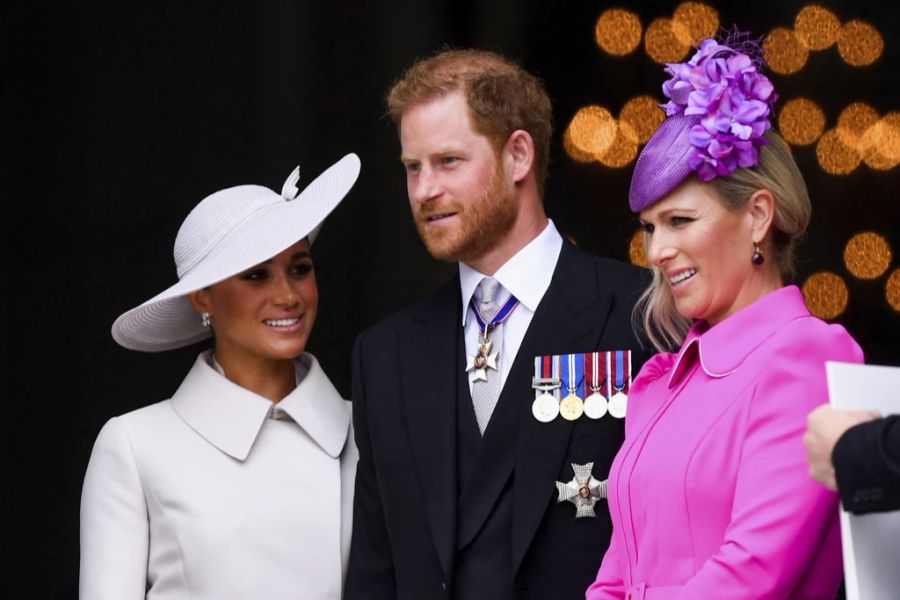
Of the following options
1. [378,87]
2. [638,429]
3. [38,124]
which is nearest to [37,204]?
[38,124]

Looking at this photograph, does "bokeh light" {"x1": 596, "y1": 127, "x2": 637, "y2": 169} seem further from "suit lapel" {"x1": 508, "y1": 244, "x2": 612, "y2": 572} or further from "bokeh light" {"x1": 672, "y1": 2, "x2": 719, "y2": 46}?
"suit lapel" {"x1": 508, "y1": 244, "x2": 612, "y2": 572}

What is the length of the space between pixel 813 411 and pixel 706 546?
1.15 feet

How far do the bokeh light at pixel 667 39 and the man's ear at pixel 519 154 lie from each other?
48.7 inches

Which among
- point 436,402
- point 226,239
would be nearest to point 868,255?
point 436,402

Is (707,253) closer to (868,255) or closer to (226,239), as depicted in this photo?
(226,239)

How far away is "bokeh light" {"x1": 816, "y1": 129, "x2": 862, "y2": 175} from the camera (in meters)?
4.74

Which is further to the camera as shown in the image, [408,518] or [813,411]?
[408,518]

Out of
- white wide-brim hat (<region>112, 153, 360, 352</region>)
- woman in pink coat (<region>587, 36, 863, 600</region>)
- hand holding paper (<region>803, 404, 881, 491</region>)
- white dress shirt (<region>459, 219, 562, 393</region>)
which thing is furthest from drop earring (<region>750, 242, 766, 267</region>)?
white wide-brim hat (<region>112, 153, 360, 352</region>)

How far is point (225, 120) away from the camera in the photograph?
4754 mm

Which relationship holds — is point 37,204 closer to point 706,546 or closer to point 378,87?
point 378,87

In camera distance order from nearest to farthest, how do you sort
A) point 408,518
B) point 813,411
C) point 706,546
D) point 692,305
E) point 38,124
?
1. point 813,411
2. point 706,546
3. point 692,305
4. point 408,518
5. point 38,124

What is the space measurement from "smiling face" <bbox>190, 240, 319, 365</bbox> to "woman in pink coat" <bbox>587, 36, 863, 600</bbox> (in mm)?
990

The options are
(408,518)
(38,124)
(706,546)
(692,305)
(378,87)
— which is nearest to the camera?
(706,546)

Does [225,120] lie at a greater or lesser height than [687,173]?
greater
